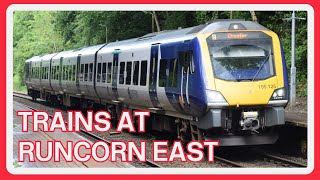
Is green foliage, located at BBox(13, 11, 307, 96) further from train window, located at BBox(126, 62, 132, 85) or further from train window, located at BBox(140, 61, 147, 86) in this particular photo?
train window, located at BBox(140, 61, 147, 86)

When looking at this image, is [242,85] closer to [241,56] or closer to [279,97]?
[241,56]

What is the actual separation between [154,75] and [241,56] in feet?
11.3

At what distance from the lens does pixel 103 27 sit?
124ft

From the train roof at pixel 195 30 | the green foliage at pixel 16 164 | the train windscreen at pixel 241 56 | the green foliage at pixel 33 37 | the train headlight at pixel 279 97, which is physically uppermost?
the green foliage at pixel 33 37

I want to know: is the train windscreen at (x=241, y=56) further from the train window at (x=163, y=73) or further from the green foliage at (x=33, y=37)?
the green foliage at (x=33, y=37)

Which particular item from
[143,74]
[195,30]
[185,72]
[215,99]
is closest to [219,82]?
[215,99]

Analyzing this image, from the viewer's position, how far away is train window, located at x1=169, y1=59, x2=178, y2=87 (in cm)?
1309

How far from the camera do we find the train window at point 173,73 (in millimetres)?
13089

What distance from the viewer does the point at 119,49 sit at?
18.2 m

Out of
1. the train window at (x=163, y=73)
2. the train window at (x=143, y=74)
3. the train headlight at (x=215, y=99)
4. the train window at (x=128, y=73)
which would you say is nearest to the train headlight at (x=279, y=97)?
the train headlight at (x=215, y=99)

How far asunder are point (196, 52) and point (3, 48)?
170 inches

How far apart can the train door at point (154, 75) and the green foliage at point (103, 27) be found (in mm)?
7625
